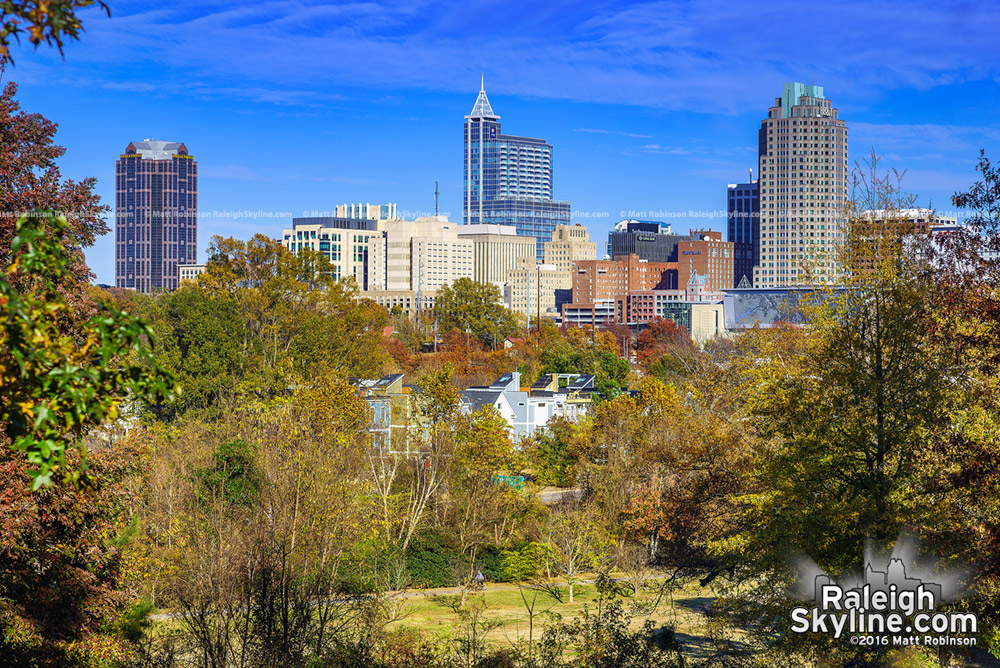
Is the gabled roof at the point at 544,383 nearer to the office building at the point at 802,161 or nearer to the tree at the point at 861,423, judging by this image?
the tree at the point at 861,423

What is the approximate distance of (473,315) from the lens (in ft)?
311

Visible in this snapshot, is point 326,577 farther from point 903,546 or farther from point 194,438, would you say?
point 194,438

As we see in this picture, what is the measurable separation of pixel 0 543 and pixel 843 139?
206 meters

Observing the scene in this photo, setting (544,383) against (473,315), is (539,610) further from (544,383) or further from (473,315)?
(473,315)

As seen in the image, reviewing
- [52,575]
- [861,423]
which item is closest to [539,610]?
[861,423]

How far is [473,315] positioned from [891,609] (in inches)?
3268

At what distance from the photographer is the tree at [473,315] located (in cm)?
9425

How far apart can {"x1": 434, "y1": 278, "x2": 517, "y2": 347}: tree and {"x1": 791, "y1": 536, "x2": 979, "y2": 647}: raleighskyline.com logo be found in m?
80.6

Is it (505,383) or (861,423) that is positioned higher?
(861,423)

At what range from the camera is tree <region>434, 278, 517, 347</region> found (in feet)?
309

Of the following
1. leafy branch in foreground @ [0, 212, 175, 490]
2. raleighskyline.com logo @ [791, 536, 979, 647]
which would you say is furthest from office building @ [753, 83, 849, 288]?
leafy branch in foreground @ [0, 212, 175, 490]

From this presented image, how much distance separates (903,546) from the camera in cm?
1273

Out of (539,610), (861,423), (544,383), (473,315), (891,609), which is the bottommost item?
(539,610)

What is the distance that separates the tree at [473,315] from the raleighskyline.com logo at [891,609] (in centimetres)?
8056
